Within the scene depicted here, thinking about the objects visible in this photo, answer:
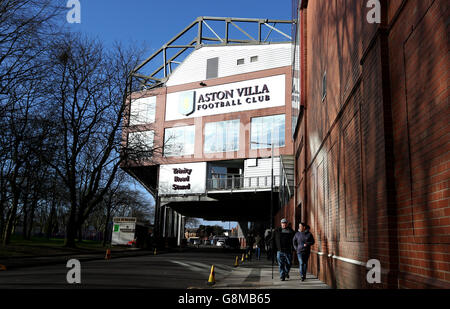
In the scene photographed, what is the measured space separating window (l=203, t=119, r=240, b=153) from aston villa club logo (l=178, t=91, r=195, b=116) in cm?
328

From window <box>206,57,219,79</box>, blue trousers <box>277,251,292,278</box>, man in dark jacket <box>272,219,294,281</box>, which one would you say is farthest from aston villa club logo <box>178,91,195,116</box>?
blue trousers <box>277,251,292,278</box>

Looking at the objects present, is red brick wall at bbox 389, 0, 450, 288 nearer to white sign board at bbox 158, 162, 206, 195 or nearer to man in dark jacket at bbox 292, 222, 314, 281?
man in dark jacket at bbox 292, 222, 314, 281

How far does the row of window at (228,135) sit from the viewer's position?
4356cm

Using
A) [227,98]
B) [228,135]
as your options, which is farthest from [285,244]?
[227,98]

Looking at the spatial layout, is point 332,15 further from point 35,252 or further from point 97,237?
point 97,237

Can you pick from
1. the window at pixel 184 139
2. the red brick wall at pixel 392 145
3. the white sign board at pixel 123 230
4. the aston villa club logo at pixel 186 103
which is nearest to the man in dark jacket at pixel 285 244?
the red brick wall at pixel 392 145

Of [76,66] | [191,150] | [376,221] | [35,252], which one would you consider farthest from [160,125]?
[376,221]

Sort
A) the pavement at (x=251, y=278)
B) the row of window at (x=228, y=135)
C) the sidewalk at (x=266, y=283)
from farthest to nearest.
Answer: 1. the row of window at (x=228, y=135)
2. the pavement at (x=251, y=278)
3. the sidewalk at (x=266, y=283)

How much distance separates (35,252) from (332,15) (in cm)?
2001

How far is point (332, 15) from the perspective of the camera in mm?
11492

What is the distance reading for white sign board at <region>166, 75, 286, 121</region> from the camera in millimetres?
44625

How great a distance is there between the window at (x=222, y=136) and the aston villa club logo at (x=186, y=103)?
328 cm

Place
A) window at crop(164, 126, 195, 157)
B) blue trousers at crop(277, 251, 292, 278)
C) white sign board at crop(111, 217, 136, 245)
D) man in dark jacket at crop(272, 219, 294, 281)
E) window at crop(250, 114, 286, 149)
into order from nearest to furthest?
1. blue trousers at crop(277, 251, 292, 278)
2. man in dark jacket at crop(272, 219, 294, 281)
3. white sign board at crop(111, 217, 136, 245)
4. window at crop(250, 114, 286, 149)
5. window at crop(164, 126, 195, 157)

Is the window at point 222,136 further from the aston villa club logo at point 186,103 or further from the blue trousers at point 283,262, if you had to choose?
the blue trousers at point 283,262
